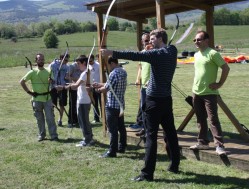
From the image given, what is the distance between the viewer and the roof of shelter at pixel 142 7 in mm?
7965

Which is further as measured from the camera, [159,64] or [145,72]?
[145,72]

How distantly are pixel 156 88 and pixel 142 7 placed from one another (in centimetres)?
361

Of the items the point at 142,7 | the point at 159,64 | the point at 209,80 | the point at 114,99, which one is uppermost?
the point at 142,7

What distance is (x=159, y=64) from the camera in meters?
5.43

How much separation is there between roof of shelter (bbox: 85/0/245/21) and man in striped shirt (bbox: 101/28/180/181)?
82.1 inches

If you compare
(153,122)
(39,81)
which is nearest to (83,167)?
(153,122)

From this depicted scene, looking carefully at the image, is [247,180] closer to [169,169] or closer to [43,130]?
[169,169]

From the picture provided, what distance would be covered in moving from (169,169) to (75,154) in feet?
7.08

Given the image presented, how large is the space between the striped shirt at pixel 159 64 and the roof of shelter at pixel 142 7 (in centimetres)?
220

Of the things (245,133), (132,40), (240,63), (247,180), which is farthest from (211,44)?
(132,40)

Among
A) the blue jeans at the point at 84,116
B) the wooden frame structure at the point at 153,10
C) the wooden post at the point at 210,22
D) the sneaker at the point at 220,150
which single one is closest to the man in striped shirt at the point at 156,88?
the sneaker at the point at 220,150

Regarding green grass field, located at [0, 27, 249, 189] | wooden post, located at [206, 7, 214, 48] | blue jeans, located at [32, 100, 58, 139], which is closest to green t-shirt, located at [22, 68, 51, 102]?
blue jeans, located at [32, 100, 58, 139]

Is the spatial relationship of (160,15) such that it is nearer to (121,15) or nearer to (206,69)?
(206,69)

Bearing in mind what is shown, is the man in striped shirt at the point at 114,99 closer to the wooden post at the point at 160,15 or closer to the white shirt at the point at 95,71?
the wooden post at the point at 160,15
